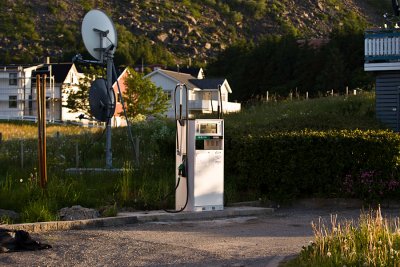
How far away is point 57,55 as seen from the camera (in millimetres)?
138375

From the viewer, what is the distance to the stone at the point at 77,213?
12953 millimetres

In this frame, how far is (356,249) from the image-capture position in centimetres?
826

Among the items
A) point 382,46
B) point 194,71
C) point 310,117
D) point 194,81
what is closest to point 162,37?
point 194,71

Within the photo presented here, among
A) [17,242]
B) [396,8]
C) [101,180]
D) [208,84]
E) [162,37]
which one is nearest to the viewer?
[17,242]

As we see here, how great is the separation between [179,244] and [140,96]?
6551 centimetres

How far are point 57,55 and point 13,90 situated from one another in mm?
43505

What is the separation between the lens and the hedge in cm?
1542

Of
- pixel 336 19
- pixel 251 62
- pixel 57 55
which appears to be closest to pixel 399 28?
pixel 251 62

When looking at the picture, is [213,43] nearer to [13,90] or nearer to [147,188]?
[13,90]

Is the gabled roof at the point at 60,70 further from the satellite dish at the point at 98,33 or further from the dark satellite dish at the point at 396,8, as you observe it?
the satellite dish at the point at 98,33

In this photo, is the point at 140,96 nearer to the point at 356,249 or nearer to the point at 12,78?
the point at 12,78

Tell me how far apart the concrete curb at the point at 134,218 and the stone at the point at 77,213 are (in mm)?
409

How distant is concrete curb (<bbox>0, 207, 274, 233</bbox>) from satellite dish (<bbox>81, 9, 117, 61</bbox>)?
5310mm

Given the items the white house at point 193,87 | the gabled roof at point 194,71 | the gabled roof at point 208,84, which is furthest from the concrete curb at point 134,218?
the gabled roof at point 194,71
